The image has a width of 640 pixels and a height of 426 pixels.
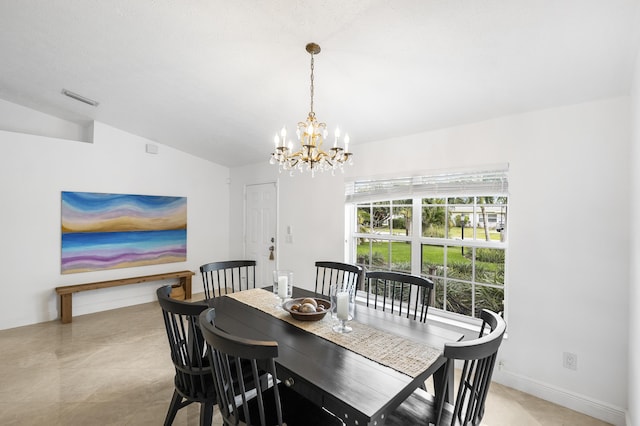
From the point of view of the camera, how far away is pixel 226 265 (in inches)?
111

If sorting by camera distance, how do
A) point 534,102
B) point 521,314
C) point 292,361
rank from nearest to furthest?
point 292,361 → point 534,102 → point 521,314

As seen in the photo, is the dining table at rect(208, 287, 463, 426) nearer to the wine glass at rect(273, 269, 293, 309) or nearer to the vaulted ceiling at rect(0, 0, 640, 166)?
the wine glass at rect(273, 269, 293, 309)

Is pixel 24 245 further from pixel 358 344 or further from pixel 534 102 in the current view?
pixel 534 102

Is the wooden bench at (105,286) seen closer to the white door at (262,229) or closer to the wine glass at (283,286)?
the white door at (262,229)

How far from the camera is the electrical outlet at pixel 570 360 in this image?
7.29 feet

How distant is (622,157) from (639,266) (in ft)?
2.88

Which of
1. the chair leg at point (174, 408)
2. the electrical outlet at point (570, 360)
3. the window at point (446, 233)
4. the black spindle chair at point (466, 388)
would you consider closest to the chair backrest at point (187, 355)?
the chair leg at point (174, 408)

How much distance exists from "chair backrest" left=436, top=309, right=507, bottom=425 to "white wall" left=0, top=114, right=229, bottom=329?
472 cm

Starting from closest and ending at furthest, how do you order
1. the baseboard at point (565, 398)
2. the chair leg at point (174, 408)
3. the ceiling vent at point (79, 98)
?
1. the chair leg at point (174, 408)
2. the baseboard at point (565, 398)
3. the ceiling vent at point (79, 98)

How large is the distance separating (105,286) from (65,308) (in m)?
0.46

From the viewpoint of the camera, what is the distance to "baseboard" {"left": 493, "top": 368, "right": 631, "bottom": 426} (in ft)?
6.79

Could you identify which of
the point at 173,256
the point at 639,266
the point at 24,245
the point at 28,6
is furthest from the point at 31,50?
the point at 639,266

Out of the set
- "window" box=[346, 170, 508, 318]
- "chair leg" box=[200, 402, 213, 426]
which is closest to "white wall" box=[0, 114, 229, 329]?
"window" box=[346, 170, 508, 318]

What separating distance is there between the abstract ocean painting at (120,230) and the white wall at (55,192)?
0.31ft
